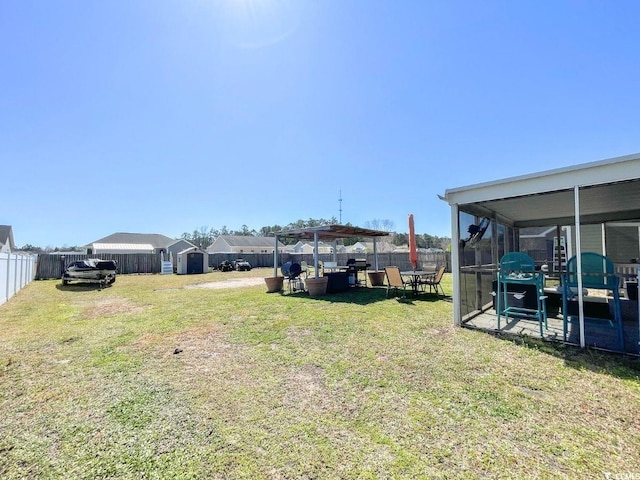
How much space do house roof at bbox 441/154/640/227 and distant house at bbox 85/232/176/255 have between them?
2741 cm

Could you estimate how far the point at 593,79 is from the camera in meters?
7.00

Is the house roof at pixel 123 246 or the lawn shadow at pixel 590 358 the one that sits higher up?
the house roof at pixel 123 246

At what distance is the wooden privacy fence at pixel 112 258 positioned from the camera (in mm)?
16125

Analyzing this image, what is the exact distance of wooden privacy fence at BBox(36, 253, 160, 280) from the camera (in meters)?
16.1

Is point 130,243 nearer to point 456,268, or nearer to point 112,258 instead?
point 112,258

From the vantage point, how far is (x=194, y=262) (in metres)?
20.9

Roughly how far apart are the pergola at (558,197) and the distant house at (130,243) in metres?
27.2

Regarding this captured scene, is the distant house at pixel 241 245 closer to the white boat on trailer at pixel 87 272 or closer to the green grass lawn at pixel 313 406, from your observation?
the white boat on trailer at pixel 87 272

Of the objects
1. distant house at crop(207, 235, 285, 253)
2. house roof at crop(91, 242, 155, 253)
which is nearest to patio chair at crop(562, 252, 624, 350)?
house roof at crop(91, 242, 155, 253)

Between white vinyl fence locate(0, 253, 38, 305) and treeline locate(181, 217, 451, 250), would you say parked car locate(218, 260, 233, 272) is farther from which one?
treeline locate(181, 217, 451, 250)

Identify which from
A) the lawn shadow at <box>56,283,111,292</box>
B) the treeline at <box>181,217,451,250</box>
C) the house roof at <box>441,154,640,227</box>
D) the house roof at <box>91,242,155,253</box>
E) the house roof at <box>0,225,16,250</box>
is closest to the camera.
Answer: the house roof at <box>441,154,640,227</box>

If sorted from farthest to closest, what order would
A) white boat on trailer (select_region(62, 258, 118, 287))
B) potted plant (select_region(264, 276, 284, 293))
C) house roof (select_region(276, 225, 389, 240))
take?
white boat on trailer (select_region(62, 258, 118, 287)) < potted plant (select_region(264, 276, 284, 293)) < house roof (select_region(276, 225, 389, 240))

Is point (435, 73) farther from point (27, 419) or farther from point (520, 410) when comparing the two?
point (27, 419)

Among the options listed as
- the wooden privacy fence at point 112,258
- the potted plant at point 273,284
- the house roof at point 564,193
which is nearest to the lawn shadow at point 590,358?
the house roof at point 564,193
